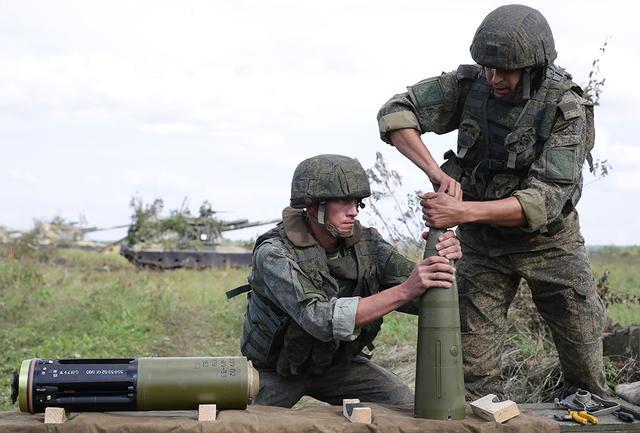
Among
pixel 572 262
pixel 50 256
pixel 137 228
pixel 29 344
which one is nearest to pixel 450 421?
pixel 572 262

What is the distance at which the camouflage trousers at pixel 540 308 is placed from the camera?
4418 mm

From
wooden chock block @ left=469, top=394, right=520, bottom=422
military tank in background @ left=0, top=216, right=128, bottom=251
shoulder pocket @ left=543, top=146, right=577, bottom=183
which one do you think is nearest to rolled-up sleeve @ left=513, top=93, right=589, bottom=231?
shoulder pocket @ left=543, top=146, right=577, bottom=183

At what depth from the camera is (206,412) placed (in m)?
3.49

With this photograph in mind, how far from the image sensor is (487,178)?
14.8 ft

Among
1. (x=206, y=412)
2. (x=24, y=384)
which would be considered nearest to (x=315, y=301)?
(x=206, y=412)

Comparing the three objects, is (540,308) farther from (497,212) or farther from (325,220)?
(325,220)

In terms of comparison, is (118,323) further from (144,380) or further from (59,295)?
(144,380)

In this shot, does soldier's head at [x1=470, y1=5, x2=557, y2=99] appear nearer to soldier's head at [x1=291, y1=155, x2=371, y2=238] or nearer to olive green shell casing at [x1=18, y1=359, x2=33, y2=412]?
soldier's head at [x1=291, y1=155, x2=371, y2=238]

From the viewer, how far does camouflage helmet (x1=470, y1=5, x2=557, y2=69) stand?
13.2 feet

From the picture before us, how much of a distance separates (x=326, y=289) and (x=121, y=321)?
7410 millimetres

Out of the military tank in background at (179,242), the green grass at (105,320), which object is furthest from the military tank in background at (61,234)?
the green grass at (105,320)

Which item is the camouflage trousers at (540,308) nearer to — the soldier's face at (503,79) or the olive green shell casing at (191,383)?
the soldier's face at (503,79)

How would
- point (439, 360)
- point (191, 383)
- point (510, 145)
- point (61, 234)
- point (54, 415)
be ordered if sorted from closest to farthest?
point (54, 415), point (191, 383), point (439, 360), point (510, 145), point (61, 234)

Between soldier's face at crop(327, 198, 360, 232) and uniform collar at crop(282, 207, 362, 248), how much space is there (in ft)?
0.51
